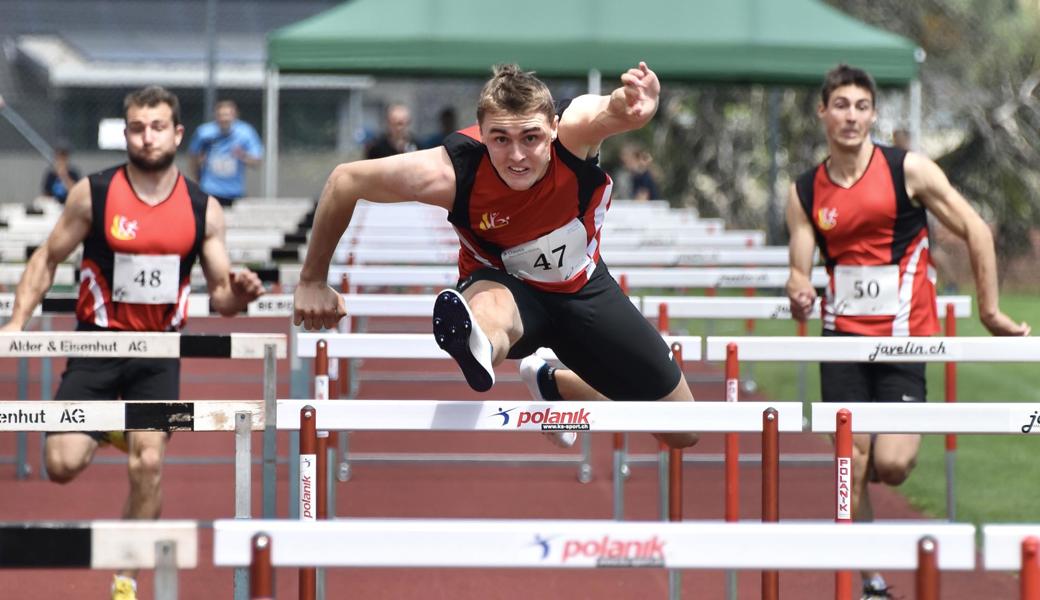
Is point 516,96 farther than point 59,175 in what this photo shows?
No

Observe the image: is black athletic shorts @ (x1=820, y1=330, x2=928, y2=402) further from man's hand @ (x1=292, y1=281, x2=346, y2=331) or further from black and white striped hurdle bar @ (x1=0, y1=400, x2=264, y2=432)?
black and white striped hurdle bar @ (x1=0, y1=400, x2=264, y2=432)

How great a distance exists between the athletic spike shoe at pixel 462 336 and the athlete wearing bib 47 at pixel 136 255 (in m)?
1.69

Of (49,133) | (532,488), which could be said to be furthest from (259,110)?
(532,488)

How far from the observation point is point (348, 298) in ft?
22.9

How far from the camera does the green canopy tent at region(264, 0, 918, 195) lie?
16.1 meters

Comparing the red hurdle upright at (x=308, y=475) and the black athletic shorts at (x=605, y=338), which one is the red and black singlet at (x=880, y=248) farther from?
the red hurdle upright at (x=308, y=475)

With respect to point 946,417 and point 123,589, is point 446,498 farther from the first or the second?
point 946,417

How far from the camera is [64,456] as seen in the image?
5859 millimetres

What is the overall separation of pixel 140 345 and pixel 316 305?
0.82m

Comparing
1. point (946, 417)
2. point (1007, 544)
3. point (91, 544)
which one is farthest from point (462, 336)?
point (1007, 544)

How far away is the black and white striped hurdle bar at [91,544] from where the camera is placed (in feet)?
9.04

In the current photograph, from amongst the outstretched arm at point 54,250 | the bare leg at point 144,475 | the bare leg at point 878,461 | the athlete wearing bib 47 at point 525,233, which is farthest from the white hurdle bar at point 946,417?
the outstretched arm at point 54,250

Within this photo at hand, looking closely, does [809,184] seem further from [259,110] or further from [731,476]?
[259,110]

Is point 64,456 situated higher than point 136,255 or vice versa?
point 136,255
